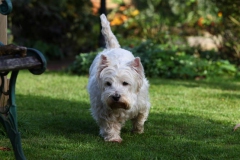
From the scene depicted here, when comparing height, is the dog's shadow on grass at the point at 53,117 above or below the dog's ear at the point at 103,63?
below

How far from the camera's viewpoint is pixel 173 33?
56.0 feet

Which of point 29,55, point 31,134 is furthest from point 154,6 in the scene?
point 29,55

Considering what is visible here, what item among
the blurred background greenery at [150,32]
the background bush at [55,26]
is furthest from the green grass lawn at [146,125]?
the background bush at [55,26]

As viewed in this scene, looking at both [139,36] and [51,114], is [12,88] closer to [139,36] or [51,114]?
[51,114]

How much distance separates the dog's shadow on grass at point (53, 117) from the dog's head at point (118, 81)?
719 mm

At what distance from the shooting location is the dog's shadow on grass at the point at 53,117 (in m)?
6.54

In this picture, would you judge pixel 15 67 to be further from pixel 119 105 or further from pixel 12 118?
pixel 119 105

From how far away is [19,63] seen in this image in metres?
4.44

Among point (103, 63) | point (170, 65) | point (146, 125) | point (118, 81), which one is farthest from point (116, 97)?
point (170, 65)

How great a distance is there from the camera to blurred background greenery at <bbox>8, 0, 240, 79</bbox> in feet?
40.4

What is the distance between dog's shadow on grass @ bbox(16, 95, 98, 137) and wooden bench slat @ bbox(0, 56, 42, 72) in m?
1.86

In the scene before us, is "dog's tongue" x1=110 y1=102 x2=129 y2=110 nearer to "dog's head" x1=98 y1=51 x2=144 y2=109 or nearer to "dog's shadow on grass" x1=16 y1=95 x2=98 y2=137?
"dog's head" x1=98 y1=51 x2=144 y2=109

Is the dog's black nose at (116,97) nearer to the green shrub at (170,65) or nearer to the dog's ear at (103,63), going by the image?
the dog's ear at (103,63)

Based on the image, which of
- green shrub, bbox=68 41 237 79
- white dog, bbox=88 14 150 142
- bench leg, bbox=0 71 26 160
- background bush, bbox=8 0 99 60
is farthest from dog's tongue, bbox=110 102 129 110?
background bush, bbox=8 0 99 60
